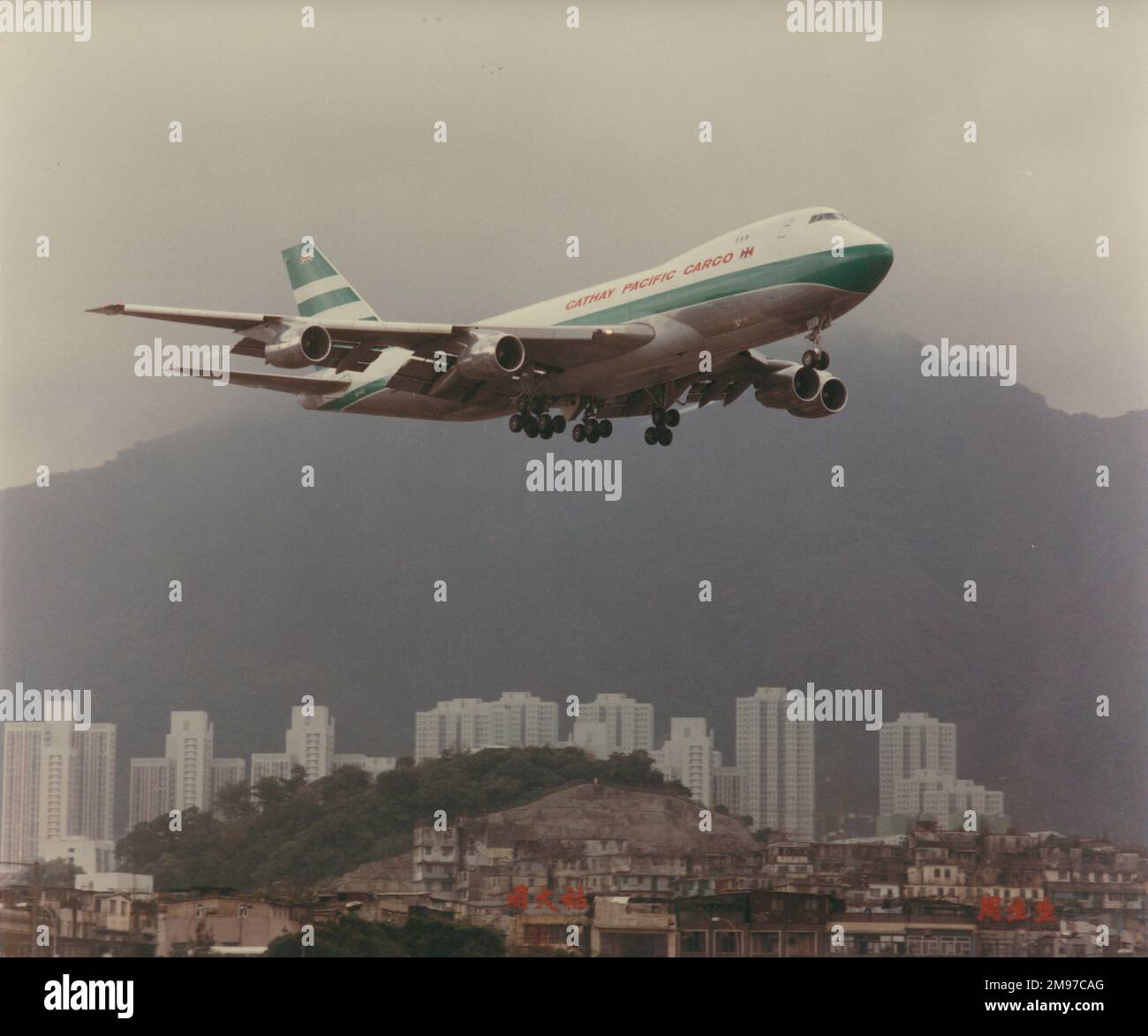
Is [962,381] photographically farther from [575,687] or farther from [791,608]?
[575,687]

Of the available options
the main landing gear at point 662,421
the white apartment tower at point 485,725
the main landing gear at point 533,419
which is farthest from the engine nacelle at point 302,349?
the white apartment tower at point 485,725

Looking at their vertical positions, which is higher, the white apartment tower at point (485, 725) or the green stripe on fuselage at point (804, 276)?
the green stripe on fuselage at point (804, 276)

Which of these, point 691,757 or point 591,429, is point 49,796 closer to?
point 691,757

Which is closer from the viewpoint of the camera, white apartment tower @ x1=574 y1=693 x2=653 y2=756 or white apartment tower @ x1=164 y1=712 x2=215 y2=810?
white apartment tower @ x1=164 y1=712 x2=215 y2=810

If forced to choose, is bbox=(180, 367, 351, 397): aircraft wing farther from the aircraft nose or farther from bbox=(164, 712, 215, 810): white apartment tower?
bbox=(164, 712, 215, 810): white apartment tower

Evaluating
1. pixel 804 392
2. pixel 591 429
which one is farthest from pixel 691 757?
pixel 804 392

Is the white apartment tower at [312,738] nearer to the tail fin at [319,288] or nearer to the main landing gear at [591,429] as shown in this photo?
the tail fin at [319,288]

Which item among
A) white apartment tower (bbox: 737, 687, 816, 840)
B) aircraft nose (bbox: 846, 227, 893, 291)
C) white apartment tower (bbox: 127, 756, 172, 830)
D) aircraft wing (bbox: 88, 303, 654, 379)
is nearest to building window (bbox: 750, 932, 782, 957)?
white apartment tower (bbox: 737, 687, 816, 840)
